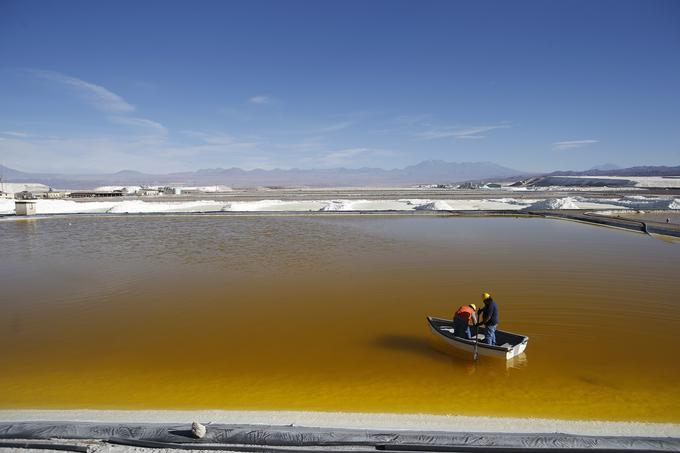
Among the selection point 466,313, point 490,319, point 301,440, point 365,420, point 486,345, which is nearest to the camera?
point 301,440

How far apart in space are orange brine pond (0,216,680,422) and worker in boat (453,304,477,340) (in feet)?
1.30

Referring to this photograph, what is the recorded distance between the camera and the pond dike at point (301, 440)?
4.13 m

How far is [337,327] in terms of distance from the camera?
8.09 m

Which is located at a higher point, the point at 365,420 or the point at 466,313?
the point at 466,313

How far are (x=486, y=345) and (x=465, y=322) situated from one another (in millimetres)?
491

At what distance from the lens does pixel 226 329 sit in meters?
8.05

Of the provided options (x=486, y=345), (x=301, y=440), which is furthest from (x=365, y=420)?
(x=486, y=345)

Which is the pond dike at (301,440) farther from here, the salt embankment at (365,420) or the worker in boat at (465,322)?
the worker in boat at (465,322)

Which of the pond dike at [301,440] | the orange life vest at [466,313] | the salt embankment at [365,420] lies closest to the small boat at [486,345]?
the orange life vest at [466,313]

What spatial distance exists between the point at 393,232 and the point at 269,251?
754 centimetres

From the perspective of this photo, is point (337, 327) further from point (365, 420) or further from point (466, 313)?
point (365, 420)

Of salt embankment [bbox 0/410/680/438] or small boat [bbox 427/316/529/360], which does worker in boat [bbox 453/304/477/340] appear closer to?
small boat [bbox 427/316/529/360]

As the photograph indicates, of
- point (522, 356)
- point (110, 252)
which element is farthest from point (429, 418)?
point (110, 252)

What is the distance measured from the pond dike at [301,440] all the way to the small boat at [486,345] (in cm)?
208
